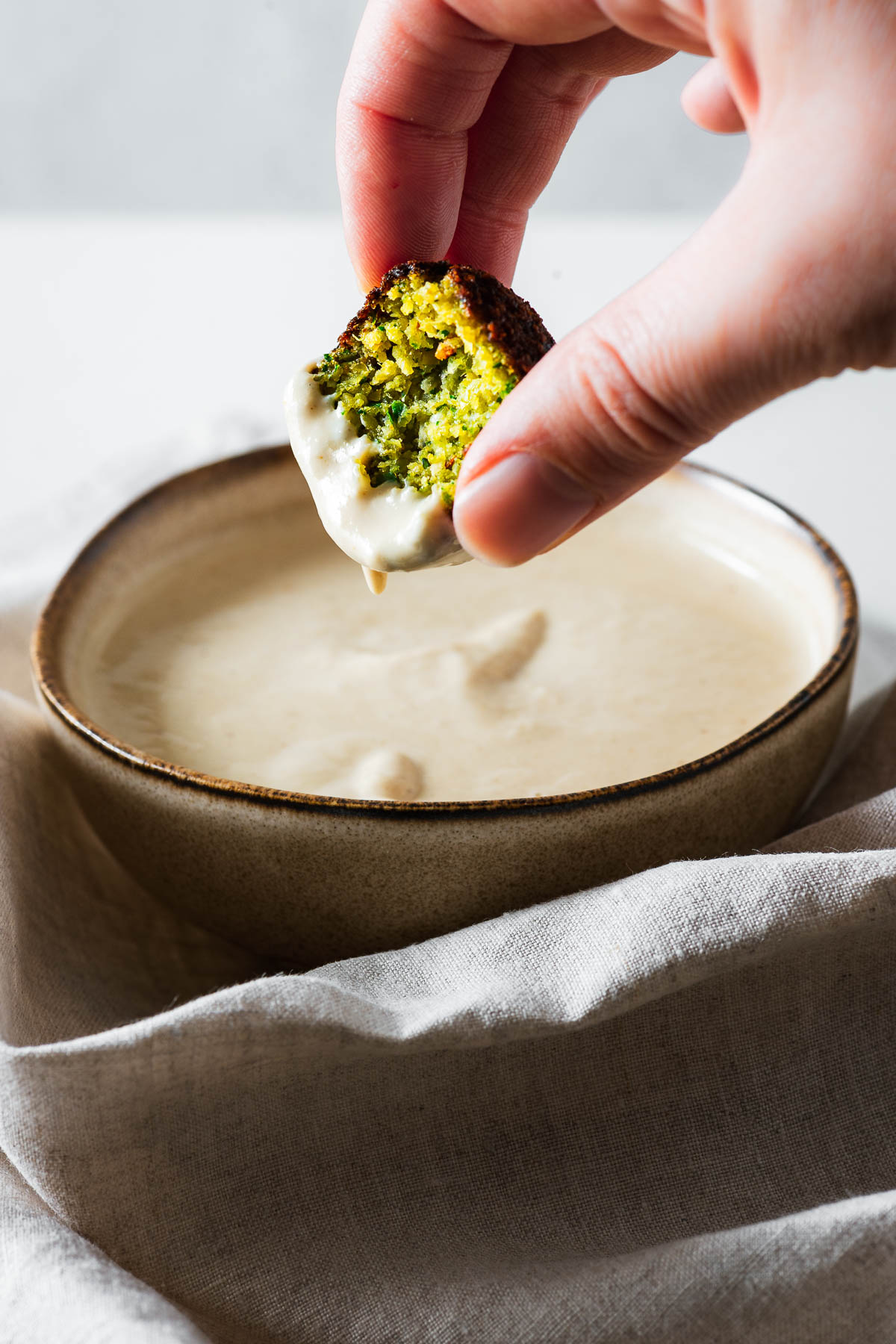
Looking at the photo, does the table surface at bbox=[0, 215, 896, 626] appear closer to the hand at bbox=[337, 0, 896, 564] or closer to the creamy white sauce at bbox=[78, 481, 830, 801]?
the creamy white sauce at bbox=[78, 481, 830, 801]

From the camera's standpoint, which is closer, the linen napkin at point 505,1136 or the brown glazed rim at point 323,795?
the linen napkin at point 505,1136

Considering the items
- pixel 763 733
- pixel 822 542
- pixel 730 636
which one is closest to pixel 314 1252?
pixel 763 733

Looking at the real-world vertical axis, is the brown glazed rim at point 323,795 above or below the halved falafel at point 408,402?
below

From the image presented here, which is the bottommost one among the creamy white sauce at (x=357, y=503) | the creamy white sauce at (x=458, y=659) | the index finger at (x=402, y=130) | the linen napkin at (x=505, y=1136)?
the linen napkin at (x=505, y=1136)

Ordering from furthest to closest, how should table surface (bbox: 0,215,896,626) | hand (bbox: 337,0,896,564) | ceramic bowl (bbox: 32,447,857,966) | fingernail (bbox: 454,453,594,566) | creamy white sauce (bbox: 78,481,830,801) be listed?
table surface (bbox: 0,215,896,626) < creamy white sauce (bbox: 78,481,830,801) < ceramic bowl (bbox: 32,447,857,966) < fingernail (bbox: 454,453,594,566) < hand (bbox: 337,0,896,564)

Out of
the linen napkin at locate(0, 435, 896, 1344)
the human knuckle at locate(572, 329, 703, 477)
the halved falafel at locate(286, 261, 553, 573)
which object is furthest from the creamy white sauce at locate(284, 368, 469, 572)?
the linen napkin at locate(0, 435, 896, 1344)

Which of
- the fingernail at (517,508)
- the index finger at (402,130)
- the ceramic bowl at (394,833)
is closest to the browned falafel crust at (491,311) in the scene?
the fingernail at (517,508)

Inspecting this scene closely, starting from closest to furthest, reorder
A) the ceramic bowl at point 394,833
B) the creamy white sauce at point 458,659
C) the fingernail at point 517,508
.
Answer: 1. the fingernail at point 517,508
2. the ceramic bowl at point 394,833
3. the creamy white sauce at point 458,659

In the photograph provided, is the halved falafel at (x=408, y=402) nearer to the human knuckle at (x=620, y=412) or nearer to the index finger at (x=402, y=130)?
the human knuckle at (x=620, y=412)
